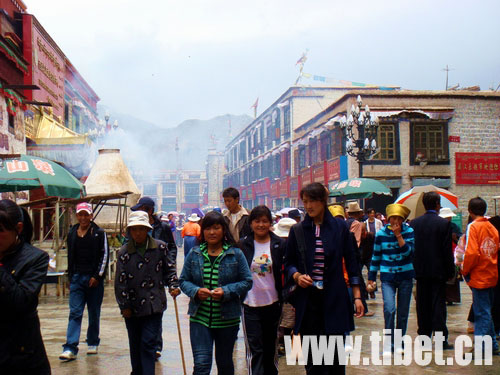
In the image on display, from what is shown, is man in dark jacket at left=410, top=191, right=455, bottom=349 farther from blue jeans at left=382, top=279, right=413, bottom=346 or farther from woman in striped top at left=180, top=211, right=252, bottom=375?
woman in striped top at left=180, top=211, right=252, bottom=375

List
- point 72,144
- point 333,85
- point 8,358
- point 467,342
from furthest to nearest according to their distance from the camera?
point 333,85, point 72,144, point 467,342, point 8,358

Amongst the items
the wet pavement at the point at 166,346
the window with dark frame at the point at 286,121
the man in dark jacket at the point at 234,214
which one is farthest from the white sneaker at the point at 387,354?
the window with dark frame at the point at 286,121

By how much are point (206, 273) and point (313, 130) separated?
27768 millimetres

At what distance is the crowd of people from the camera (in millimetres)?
3148

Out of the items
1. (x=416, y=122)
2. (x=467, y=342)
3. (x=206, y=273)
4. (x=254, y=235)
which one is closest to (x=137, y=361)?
(x=206, y=273)

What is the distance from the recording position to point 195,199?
297ft

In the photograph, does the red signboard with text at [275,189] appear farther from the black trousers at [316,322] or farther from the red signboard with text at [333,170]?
the black trousers at [316,322]

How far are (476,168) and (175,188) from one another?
68041mm

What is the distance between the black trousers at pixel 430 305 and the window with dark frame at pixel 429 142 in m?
Result: 20.5

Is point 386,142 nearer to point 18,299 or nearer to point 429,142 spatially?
point 429,142

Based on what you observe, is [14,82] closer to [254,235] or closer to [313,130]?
[254,235]

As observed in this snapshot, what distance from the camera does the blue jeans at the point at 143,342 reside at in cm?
517

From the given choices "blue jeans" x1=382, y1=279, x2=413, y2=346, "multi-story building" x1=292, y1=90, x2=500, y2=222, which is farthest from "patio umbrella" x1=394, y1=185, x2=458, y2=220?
"multi-story building" x1=292, y1=90, x2=500, y2=222

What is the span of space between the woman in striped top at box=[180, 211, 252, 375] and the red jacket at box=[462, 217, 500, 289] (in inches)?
118
